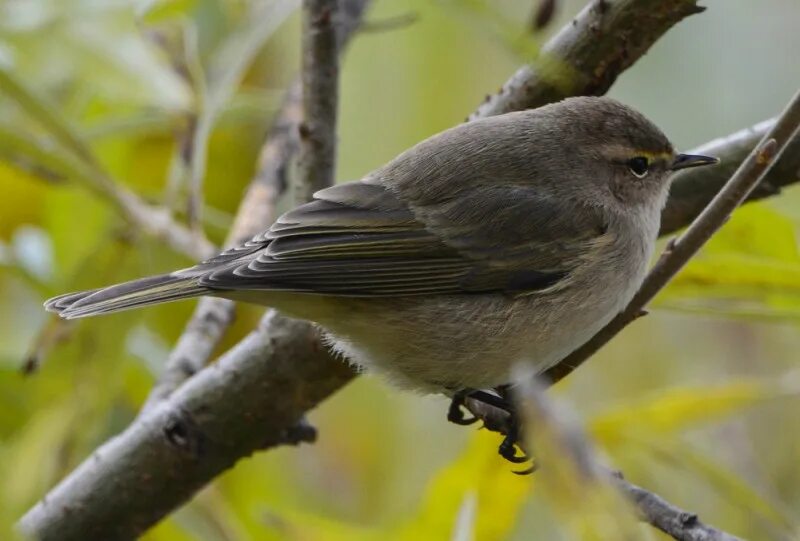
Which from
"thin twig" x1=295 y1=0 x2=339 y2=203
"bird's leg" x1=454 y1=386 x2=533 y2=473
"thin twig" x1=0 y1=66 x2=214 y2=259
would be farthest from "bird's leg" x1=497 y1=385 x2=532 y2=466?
"thin twig" x1=0 y1=66 x2=214 y2=259

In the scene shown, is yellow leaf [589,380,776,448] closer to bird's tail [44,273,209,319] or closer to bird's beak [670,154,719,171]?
bird's beak [670,154,719,171]

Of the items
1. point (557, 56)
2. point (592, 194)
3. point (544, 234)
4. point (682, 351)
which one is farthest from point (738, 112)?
point (557, 56)

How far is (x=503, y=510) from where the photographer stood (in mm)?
2398

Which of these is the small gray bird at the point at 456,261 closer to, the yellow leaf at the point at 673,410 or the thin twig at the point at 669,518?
the yellow leaf at the point at 673,410

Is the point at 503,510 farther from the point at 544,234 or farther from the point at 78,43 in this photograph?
the point at 78,43

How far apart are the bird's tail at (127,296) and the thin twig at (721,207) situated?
104 centimetres

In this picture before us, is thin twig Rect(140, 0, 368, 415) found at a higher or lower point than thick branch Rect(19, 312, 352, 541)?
higher

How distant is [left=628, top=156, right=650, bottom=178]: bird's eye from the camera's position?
3.12m

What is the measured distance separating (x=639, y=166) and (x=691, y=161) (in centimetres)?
49

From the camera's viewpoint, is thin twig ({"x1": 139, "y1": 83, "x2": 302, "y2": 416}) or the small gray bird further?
thin twig ({"x1": 139, "y1": 83, "x2": 302, "y2": 416})

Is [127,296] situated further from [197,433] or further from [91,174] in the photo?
[91,174]

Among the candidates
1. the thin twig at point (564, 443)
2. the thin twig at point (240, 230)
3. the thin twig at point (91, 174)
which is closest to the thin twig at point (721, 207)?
the thin twig at point (564, 443)

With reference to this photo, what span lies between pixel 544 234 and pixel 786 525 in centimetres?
100

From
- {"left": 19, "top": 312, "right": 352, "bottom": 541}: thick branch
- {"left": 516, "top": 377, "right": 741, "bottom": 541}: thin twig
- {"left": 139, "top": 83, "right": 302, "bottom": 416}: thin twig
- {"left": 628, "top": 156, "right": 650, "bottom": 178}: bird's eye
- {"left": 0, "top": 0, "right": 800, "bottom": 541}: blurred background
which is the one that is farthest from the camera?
{"left": 628, "top": 156, "right": 650, "bottom": 178}: bird's eye
